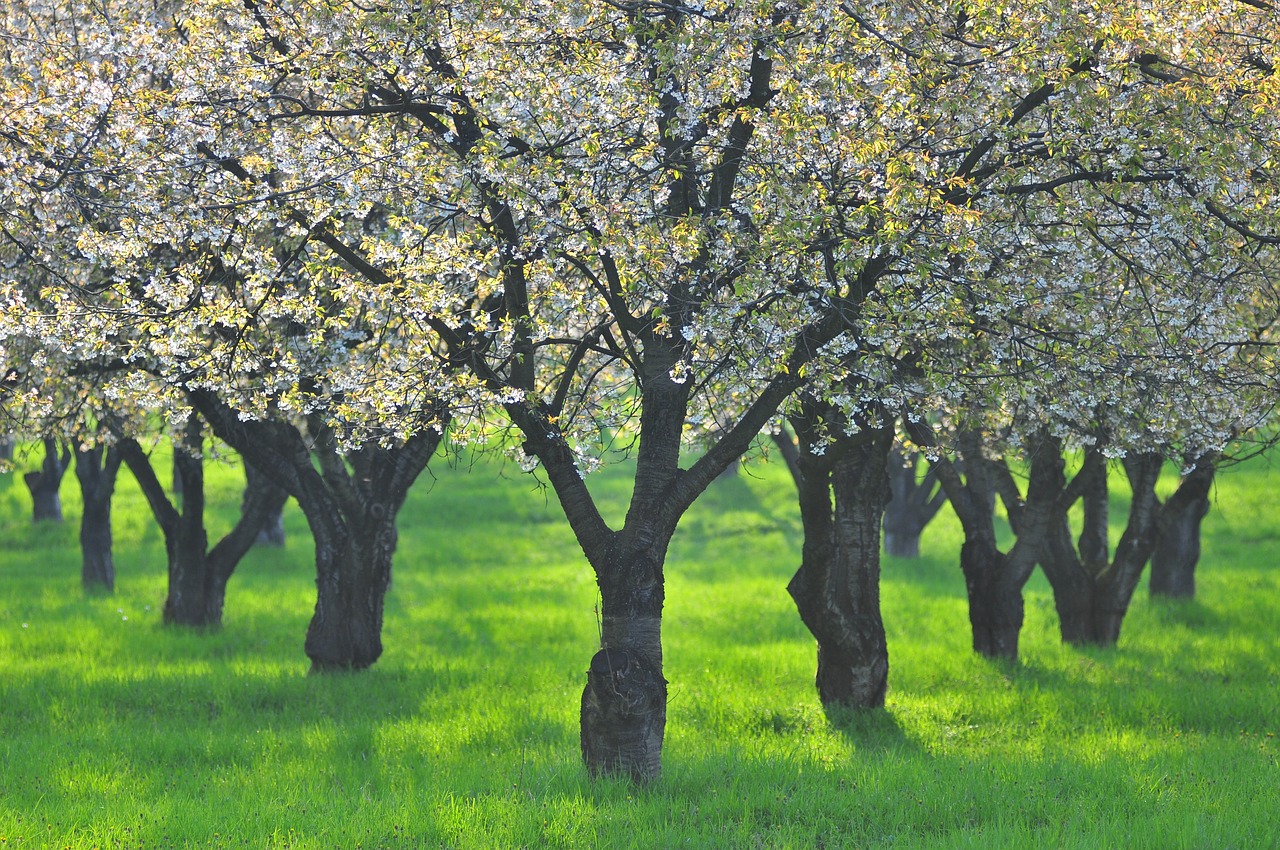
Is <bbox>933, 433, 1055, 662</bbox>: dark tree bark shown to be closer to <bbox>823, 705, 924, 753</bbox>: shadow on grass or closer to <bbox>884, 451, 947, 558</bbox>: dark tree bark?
<bbox>823, 705, 924, 753</bbox>: shadow on grass

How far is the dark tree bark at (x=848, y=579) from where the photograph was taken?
42.9 ft

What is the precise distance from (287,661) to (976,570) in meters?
9.64

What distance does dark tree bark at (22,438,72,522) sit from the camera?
1139 inches

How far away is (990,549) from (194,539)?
39.4 feet

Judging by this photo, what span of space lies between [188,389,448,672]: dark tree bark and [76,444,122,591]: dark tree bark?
8.98 metres

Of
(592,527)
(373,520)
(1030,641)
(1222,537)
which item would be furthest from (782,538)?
(592,527)

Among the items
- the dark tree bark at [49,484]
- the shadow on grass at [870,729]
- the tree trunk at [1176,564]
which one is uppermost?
the dark tree bark at [49,484]

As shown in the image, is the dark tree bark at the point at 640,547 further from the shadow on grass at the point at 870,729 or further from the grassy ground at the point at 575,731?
the shadow on grass at the point at 870,729

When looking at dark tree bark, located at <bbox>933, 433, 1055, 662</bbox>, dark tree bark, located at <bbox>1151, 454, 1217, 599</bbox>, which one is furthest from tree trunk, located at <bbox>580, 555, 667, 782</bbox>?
dark tree bark, located at <bbox>1151, 454, 1217, 599</bbox>

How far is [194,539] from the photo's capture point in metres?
19.9

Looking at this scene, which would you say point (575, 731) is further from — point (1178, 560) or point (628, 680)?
point (1178, 560)

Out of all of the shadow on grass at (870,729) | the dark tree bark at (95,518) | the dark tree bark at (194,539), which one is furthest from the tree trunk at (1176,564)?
the dark tree bark at (95,518)

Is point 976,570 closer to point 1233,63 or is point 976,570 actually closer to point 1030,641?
point 1030,641

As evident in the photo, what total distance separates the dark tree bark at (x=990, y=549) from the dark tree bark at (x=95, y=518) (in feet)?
49.5
